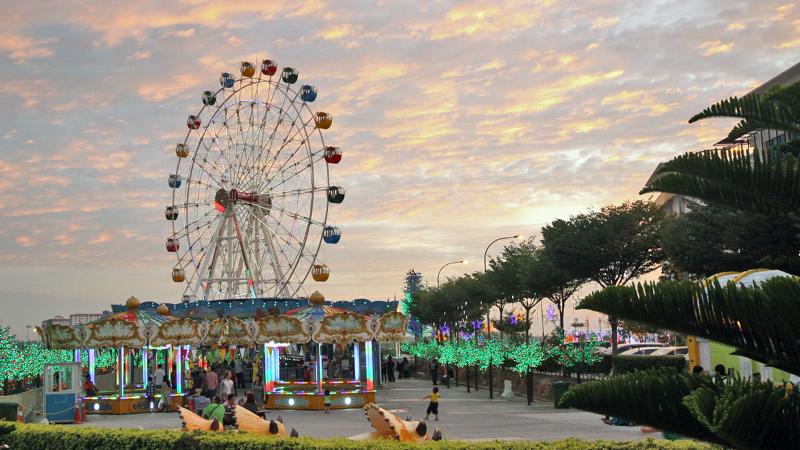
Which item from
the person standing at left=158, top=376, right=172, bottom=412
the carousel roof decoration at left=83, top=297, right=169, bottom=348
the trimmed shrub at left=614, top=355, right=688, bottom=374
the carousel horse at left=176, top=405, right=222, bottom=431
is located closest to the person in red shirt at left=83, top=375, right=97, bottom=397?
the carousel roof decoration at left=83, top=297, right=169, bottom=348

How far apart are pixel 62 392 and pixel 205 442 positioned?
19.6 meters

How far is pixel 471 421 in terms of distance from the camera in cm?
2812

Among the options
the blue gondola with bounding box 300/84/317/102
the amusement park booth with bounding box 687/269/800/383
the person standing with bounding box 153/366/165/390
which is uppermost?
the blue gondola with bounding box 300/84/317/102

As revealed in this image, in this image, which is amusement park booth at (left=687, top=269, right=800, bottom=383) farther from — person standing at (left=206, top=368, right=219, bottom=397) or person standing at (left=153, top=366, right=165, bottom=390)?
person standing at (left=153, top=366, right=165, bottom=390)

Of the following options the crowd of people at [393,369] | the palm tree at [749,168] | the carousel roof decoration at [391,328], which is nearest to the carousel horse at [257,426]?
the palm tree at [749,168]

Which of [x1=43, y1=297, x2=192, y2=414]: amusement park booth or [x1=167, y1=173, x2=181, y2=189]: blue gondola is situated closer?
[x1=43, y1=297, x2=192, y2=414]: amusement park booth

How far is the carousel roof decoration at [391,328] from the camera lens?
3759 centimetres

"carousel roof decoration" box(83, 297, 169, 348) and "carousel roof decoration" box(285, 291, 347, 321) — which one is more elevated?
"carousel roof decoration" box(285, 291, 347, 321)

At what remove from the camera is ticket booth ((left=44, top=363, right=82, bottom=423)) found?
30.9 m

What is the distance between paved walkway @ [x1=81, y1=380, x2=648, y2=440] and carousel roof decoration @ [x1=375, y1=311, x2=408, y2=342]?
2883mm

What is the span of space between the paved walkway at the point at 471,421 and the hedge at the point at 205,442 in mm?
8642

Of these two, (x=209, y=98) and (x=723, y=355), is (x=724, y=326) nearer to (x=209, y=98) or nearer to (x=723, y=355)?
(x=723, y=355)

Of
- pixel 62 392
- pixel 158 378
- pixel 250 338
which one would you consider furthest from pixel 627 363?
pixel 62 392

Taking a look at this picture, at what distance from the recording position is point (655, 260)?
46.3m
